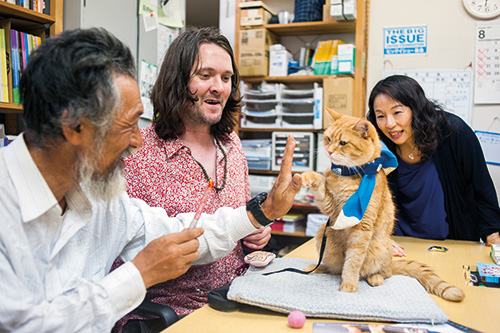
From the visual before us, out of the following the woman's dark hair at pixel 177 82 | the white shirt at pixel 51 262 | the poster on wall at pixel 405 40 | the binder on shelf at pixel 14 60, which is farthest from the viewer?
the poster on wall at pixel 405 40

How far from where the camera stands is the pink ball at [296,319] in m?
1.03

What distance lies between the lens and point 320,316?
1.09 m

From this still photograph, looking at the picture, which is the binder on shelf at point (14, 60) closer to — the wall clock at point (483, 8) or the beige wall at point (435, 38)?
the beige wall at point (435, 38)

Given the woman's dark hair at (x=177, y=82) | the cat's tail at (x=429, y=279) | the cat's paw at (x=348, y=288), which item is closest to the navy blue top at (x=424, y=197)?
the cat's tail at (x=429, y=279)

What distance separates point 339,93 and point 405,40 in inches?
30.3

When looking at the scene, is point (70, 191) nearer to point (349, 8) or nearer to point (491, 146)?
point (349, 8)

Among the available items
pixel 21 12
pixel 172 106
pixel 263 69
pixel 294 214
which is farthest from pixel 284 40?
pixel 172 106

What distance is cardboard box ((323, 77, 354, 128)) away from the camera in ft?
10.9

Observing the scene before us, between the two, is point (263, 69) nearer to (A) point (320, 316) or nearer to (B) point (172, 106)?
(B) point (172, 106)

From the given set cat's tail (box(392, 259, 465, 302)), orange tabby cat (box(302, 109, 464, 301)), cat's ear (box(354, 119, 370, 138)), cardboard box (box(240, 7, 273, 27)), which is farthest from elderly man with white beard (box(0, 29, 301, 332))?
cardboard box (box(240, 7, 273, 27))

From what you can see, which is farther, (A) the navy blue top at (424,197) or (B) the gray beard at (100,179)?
(A) the navy blue top at (424,197)

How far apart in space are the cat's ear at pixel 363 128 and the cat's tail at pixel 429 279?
464 mm

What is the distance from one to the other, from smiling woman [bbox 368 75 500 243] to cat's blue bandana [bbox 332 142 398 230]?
2.46 ft

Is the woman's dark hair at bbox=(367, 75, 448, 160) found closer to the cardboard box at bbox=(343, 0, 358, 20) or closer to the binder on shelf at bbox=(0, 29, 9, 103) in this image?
the cardboard box at bbox=(343, 0, 358, 20)
